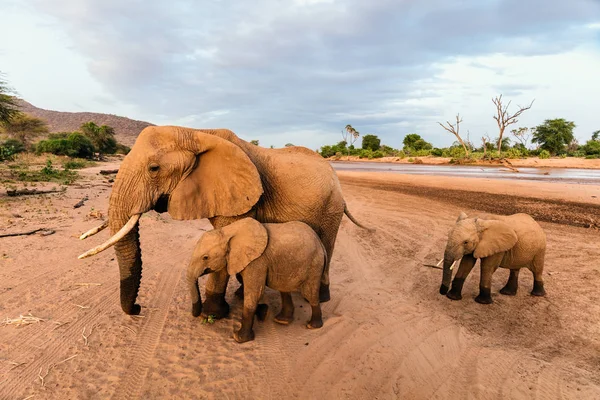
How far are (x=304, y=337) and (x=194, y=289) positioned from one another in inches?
59.2

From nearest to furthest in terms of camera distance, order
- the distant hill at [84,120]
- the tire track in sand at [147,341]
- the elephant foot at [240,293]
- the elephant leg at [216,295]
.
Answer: the tire track in sand at [147,341]
the elephant leg at [216,295]
the elephant foot at [240,293]
the distant hill at [84,120]

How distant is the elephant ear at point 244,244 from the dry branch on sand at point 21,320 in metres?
2.56

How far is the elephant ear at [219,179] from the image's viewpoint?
4047mm

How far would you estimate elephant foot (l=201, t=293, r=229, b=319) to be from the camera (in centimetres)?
457

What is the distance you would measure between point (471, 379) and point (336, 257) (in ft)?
14.1

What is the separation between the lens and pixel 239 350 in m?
4.06

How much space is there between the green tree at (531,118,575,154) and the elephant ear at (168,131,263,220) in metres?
62.8

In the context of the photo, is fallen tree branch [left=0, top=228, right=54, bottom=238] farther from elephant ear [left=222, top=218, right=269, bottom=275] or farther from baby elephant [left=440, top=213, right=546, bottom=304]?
baby elephant [left=440, top=213, right=546, bottom=304]

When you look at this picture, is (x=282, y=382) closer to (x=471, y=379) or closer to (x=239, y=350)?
(x=239, y=350)

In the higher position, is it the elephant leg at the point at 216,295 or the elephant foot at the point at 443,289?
the elephant leg at the point at 216,295

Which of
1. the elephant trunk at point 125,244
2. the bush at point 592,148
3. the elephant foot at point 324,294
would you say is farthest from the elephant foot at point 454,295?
the bush at point 592,148

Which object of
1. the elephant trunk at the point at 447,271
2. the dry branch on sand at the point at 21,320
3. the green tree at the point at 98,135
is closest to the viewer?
the dry branch on sand at the point at 21,320

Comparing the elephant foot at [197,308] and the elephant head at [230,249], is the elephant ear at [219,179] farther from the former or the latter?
the elephant foot at [197,308]

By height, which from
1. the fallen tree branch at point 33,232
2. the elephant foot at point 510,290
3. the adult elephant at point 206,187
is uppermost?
the adult elephant at point 206,187
